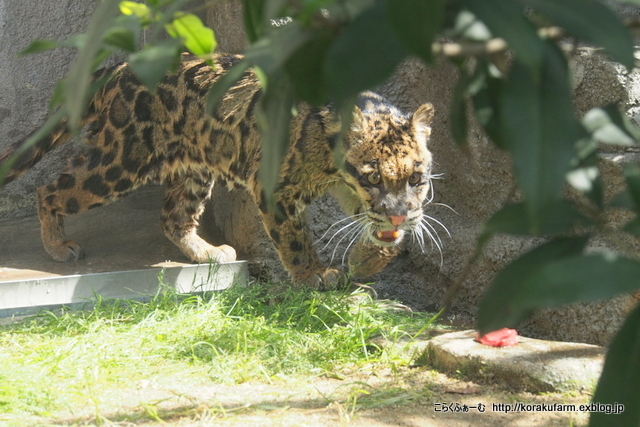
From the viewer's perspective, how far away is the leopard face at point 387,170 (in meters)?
4.93

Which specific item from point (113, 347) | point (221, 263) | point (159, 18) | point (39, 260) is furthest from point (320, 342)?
point (159, 18)

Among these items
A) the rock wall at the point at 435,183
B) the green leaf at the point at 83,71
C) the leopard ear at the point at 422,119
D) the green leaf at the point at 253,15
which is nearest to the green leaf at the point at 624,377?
the green leaf at the point at 253,15

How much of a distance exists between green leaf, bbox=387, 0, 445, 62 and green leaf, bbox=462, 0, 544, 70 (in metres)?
0.09

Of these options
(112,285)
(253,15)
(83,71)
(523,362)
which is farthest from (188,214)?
(83,71)

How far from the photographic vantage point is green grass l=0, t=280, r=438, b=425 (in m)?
3.46

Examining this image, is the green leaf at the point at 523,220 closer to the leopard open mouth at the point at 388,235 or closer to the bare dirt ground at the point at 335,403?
the bare dirt ground at the point at 335,403

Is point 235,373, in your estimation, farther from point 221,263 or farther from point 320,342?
point 221,263

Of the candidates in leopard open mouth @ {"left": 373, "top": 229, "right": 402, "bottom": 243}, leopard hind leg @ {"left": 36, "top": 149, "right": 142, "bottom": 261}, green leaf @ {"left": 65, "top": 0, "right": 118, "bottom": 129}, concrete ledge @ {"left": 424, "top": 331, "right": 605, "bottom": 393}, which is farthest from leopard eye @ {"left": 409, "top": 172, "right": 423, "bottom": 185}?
green leaf @ {"left": 65, "top": 0, "right": 118, "bottom": 129}

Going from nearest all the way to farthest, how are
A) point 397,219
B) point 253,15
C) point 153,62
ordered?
1. point 153,62
2. point 253,15
3. point 397,219

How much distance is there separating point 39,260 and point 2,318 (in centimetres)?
106

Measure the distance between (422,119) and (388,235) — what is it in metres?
0.87

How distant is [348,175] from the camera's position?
5.10 m

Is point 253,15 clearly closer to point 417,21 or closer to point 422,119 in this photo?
point 417,21

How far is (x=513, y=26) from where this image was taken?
0.98m
